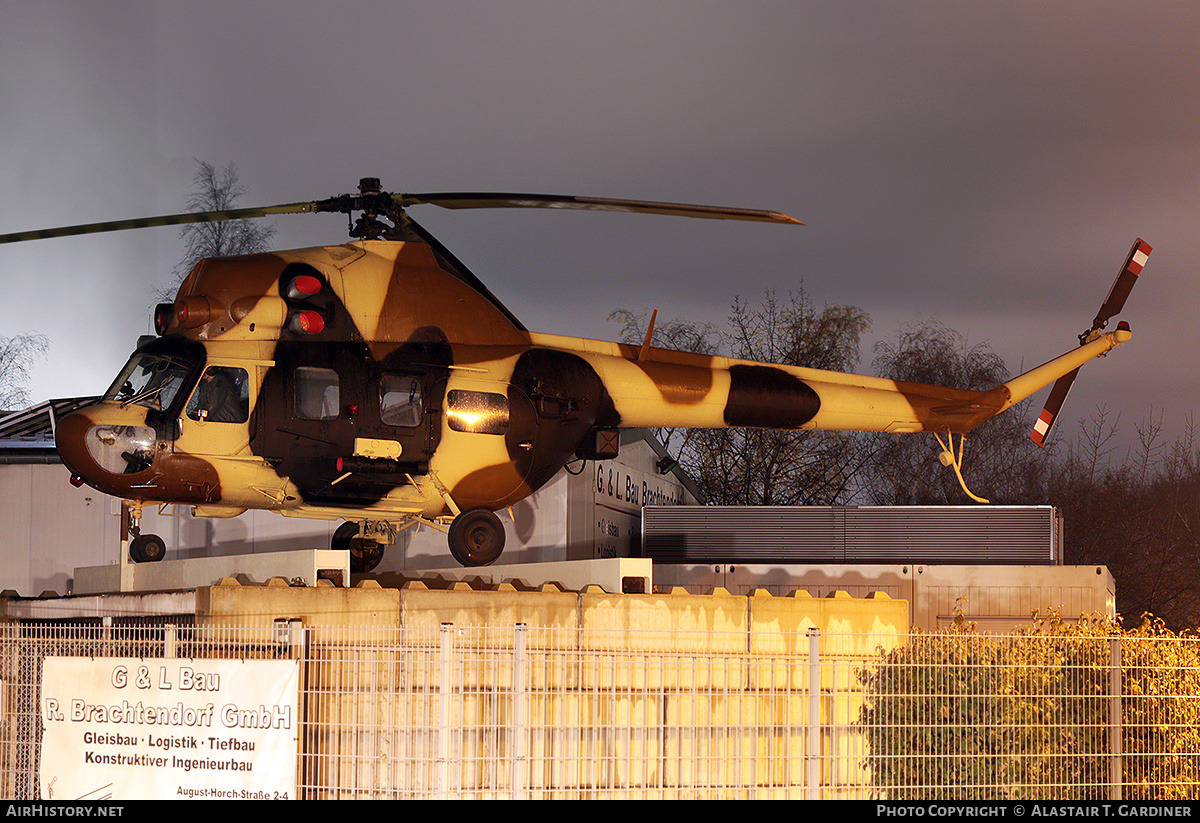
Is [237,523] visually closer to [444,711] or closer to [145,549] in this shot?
[145,549]

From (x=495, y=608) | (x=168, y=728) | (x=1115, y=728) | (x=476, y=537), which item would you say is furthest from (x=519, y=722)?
(x=476, y=537)

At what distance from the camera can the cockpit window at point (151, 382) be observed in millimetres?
13719

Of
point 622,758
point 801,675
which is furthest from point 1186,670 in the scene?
point 622,758

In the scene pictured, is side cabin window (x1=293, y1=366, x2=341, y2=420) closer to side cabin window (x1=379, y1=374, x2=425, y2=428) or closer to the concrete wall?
side cabin window (x1=379, y1=374, x2=425, y2=428)

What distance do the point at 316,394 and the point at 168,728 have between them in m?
5.35

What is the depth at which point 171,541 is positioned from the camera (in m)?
21.1

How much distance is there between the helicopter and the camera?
13.8 m

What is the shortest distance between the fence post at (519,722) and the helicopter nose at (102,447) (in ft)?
20.3

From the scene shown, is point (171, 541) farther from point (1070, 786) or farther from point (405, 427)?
point (1070, 786)

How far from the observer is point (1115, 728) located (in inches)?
397

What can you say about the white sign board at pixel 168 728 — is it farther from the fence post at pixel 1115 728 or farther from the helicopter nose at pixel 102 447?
the fence post at pixel 1115 728

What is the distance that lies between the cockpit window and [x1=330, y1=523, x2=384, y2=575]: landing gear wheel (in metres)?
3.62

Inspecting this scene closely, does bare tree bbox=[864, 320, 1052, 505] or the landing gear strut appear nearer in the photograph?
the landing gear strut

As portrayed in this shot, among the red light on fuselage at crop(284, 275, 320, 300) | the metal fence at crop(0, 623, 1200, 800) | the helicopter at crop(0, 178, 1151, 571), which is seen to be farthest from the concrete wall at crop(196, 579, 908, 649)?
the red light on fuselage at crop(284, 275, 320, 300)
